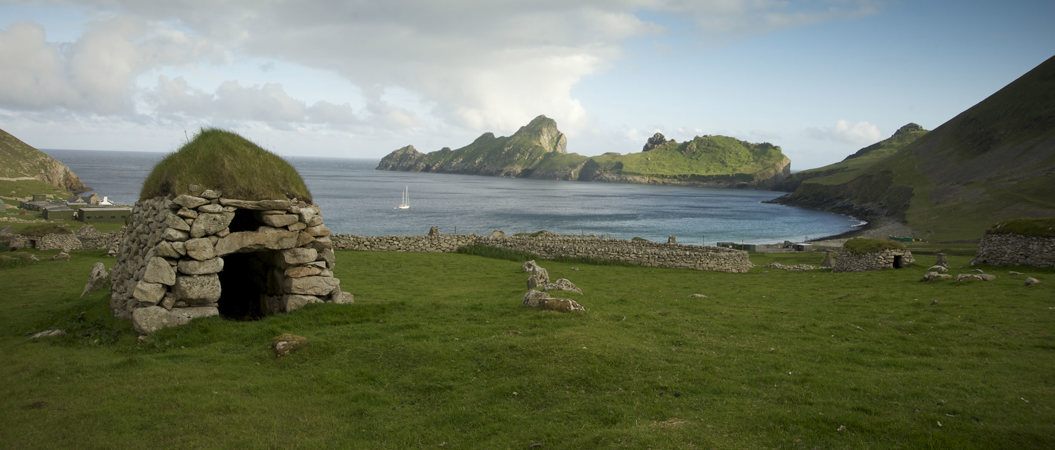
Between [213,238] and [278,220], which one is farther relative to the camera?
[278,220]

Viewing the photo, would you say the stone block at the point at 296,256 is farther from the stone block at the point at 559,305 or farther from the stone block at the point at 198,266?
the stone block at the point at 559,305

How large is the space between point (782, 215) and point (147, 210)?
464ft

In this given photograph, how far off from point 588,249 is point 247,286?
74.3 feet

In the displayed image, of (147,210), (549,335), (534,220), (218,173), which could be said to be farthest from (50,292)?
(534,220)

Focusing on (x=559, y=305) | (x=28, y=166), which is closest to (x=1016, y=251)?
(x=559, y=305)

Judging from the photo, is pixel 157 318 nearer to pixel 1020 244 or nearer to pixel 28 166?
pixel 1020 244

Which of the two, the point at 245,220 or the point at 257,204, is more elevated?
the point at 257,204

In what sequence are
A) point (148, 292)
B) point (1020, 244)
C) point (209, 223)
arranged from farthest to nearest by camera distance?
point (1020, 244)
point (209, 223)
point (148, 292)

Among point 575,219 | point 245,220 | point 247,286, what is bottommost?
point 575,219

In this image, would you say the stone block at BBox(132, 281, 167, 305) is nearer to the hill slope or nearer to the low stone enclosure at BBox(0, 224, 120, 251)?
the low stone enclosure at BBox(0, 224, 120, 251)

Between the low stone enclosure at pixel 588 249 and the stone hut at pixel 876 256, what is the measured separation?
249 inches

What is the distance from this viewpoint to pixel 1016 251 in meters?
24.6

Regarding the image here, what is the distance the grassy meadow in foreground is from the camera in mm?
7617

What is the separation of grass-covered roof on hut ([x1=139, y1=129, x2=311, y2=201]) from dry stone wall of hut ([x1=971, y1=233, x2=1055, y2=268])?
106 ft
